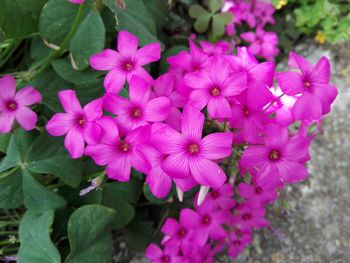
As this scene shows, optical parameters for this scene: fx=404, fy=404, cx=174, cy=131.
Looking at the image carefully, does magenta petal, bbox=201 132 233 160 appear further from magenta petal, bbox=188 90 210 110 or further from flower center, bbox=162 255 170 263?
flower center, bbox=162 255 170 263

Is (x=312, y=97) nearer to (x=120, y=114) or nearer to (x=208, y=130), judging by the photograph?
(x=208, y=130)

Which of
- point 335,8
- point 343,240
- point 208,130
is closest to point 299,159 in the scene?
point 208,130

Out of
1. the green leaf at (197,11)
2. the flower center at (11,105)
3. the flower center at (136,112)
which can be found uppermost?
the flower center at (136,112)

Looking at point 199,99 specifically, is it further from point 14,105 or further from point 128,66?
point 14,105

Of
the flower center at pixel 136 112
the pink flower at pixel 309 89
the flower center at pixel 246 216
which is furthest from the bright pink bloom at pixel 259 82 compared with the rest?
the flower center at pixel 246 216

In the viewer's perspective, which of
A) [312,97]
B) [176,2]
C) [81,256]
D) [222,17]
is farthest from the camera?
[176,2]

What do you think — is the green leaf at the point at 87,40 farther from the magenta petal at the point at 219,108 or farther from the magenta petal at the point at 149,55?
the magenta petal at the point at 219,108
